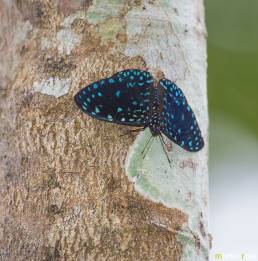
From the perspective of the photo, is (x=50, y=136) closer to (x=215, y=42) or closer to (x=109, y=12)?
(x=109, y=12)

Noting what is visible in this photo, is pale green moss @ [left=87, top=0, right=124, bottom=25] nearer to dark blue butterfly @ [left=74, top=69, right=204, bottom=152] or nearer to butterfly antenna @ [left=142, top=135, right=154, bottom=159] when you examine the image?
dark blue butterfly @ [left=74, top=69, right=204, bottom=152]

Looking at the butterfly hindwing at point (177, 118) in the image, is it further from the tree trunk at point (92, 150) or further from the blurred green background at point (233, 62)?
the blurred green background at point (233, 62)

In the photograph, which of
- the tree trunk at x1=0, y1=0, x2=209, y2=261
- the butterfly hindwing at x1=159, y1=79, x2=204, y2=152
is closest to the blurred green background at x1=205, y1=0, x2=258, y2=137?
the tree trunk at x1=0, y1=0, x2=209, y2=261

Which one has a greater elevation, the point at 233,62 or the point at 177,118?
the point at 177,118

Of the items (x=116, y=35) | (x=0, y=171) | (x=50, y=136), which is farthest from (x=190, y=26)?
(x=0, y=171)

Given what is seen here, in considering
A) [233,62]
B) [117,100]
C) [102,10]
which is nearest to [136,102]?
[117,100]

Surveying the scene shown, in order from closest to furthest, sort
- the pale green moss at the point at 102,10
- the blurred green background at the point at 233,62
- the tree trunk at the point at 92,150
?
the tree trunk at the point at 92,150
the pale green moss at the point at 102,10
the blurred green background at the point at 233,62

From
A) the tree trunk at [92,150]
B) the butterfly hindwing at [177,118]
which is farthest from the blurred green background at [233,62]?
the butterfly hindwing at [177,118]

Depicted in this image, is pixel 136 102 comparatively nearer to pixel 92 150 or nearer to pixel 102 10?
pixel 92 150
